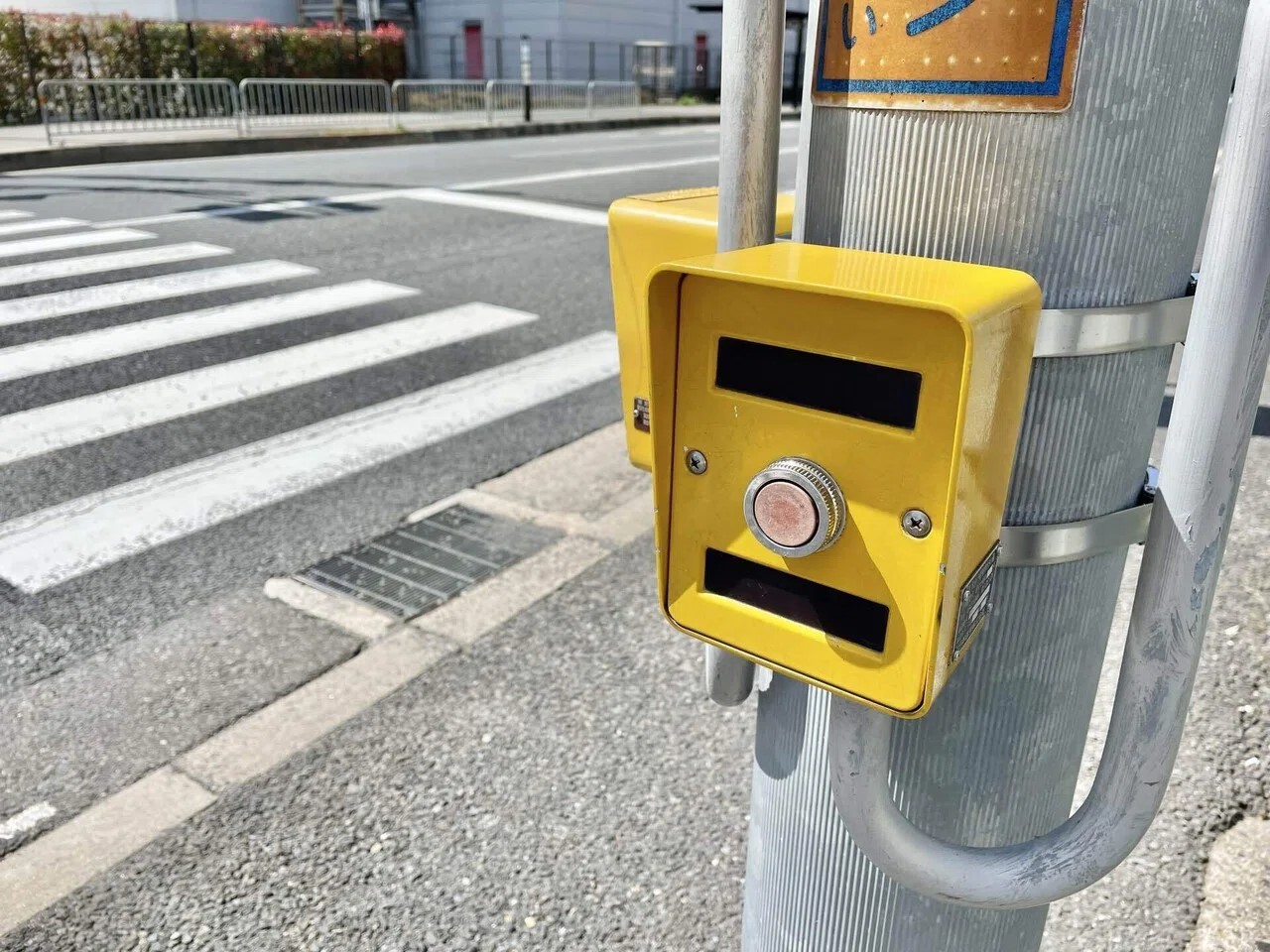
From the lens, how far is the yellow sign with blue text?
3.26 ft

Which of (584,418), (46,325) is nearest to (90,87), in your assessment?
(46,325)

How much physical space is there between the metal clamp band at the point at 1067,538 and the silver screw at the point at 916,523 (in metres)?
0.19

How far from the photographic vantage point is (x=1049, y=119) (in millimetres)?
1024

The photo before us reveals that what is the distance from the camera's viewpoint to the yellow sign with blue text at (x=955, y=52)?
99cm

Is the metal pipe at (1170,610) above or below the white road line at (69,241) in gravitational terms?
above

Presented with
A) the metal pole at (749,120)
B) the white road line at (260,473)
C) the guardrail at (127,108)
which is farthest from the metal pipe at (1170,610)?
the guardrail at (127,108)

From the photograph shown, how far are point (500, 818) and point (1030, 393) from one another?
1.94 meters

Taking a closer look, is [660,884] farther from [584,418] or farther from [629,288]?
[584,418]

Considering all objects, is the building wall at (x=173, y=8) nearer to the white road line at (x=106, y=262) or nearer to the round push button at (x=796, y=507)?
the white road line at (x=106, y=262)

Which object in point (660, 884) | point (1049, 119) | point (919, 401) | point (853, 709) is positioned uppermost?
point (1049, 119)

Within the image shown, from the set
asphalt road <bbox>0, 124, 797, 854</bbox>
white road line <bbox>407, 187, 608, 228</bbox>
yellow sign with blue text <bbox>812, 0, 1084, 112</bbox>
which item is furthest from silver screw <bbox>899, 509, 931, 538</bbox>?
white road line <bbox>407, 187, 608, 228</bbox>

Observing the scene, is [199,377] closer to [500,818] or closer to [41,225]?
A: [500,818]

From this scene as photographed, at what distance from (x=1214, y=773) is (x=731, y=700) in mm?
1954

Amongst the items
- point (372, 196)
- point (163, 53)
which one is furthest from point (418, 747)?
point (163, 53)
